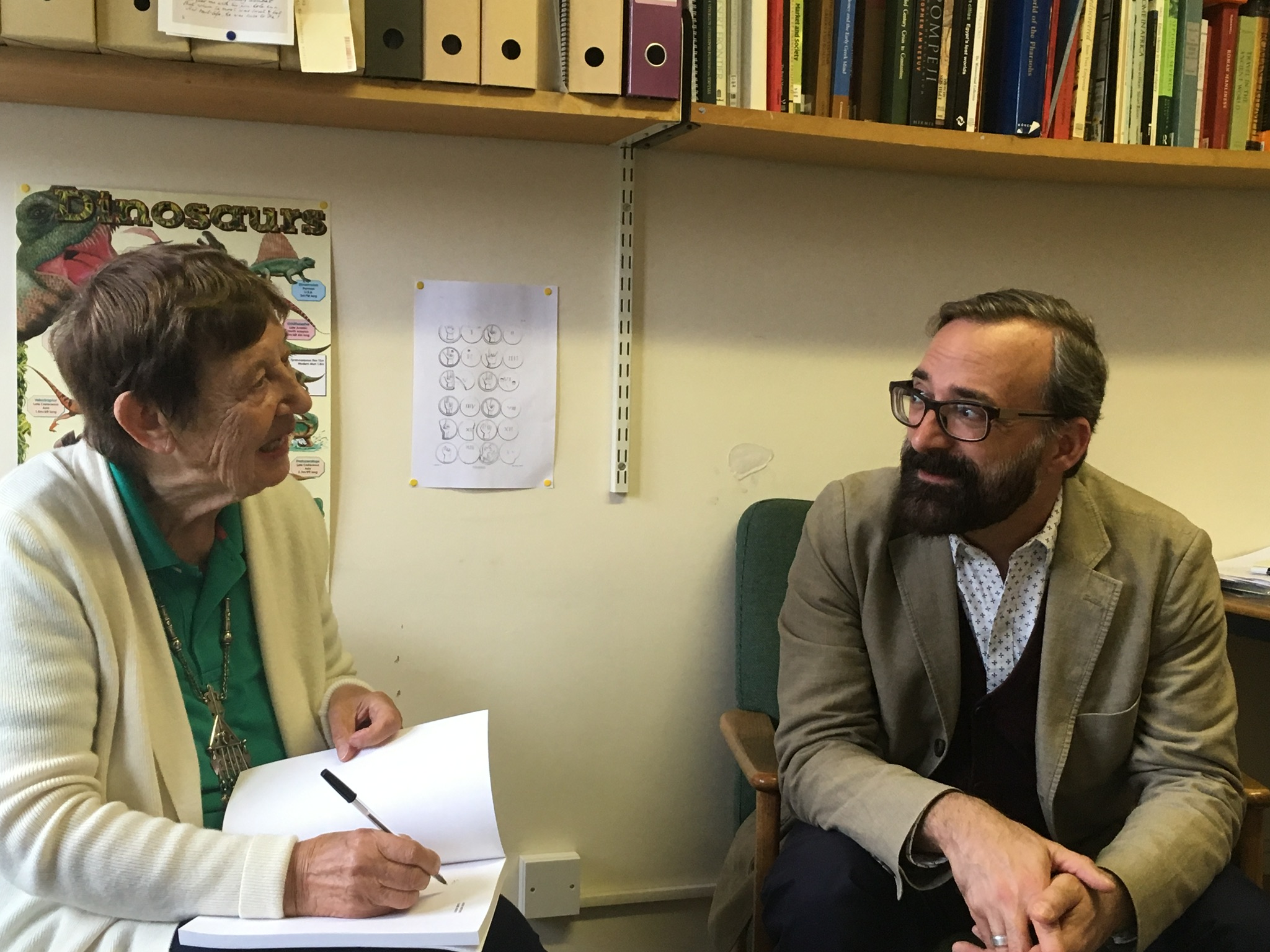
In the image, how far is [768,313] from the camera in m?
2.00

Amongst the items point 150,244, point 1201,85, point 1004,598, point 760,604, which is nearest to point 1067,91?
point 1201,85

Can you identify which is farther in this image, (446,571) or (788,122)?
(446,571)

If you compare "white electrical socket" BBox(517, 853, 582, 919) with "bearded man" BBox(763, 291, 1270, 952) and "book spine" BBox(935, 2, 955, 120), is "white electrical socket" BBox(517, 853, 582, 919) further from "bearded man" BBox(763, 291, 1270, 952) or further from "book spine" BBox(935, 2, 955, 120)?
"book spine" BBox(935, 2, 955, 120)

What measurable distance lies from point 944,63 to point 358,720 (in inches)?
54.3

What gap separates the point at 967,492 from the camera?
1.51 m

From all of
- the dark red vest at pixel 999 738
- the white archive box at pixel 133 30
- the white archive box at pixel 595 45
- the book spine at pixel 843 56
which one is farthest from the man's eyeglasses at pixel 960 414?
the white archive box at pixel 133 30

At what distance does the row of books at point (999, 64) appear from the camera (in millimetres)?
1693

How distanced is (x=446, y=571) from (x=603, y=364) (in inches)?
18.3

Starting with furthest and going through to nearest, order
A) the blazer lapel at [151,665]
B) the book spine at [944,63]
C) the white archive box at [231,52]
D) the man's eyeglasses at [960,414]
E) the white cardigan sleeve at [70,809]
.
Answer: the book spine at [944,63], the man's eyeglasses at [960,414], the white archive box at [231,52], the blazer lapel at [151,665], the white cardigan sleeve at [70,809]

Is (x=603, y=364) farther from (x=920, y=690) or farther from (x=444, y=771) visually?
(x=444, y=771)

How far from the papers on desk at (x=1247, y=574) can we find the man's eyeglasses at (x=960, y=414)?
1.91 feet

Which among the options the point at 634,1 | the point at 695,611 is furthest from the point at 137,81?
the point at 695,611

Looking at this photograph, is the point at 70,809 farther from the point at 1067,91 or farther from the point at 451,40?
the point at 1067,91

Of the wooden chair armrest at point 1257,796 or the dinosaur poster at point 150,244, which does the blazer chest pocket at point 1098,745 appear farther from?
the dinosaur poster at point 150,244
